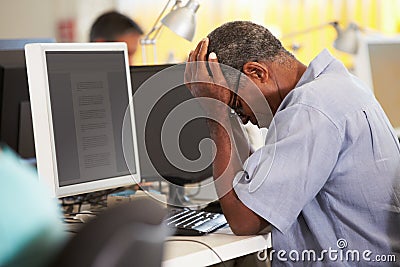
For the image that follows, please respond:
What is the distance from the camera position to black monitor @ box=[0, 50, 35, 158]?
86.0 inches

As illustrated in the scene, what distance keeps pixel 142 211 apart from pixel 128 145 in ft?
3.53

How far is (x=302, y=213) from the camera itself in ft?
5.30

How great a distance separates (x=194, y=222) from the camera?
173 cm

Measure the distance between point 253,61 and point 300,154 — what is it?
26 centimetres

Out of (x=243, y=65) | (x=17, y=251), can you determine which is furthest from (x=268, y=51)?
(x=17, y=251)

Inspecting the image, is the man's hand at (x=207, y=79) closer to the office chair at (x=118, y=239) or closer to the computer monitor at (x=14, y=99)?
the computer monitor at (x=14, y=99)

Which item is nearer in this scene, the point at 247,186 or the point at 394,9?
the point at 247,186

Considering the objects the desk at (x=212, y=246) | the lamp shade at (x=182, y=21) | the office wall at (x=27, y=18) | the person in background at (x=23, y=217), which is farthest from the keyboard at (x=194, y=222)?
the office wall at (x=27, y=18)

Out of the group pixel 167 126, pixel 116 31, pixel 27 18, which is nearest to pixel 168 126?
pixel 167 126

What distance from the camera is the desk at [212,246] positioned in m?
1.45

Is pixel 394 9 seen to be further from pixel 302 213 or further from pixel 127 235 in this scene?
pixel 127 235

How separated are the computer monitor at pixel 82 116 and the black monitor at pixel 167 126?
11 centimetres

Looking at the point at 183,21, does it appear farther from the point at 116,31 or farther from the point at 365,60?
the point at 116,31

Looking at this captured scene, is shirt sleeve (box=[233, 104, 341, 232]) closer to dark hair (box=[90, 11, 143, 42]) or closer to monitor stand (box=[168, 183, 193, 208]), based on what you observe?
monitor stand (box=[168, 183, 193, 208])
